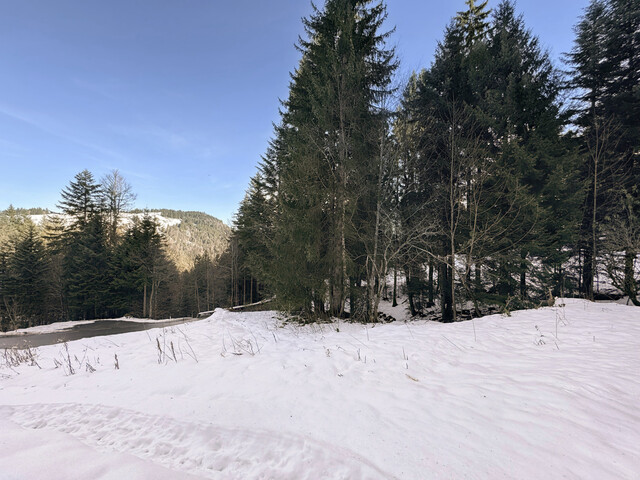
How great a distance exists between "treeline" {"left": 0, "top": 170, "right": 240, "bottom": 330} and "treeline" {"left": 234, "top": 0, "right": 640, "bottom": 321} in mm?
17630

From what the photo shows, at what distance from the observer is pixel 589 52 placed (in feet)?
41.1

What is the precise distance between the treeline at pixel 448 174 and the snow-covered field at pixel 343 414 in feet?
15.8

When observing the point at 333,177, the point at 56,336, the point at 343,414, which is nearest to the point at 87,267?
the point at 56,336

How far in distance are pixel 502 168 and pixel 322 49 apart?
8779mm

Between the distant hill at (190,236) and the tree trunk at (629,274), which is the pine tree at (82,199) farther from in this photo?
the tree trunk at (629,274)

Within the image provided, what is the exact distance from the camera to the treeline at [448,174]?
9.12 m

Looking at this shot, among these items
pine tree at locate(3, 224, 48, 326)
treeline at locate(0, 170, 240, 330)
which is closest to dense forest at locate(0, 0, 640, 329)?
treeline at locate(0, 170, 240, 330)

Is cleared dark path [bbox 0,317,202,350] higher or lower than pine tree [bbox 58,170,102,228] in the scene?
lower

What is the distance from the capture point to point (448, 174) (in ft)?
35.3

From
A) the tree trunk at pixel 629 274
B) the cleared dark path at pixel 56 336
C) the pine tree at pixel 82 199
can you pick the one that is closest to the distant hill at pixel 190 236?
the pine tree at pixel 82 199

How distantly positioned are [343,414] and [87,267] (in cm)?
2994

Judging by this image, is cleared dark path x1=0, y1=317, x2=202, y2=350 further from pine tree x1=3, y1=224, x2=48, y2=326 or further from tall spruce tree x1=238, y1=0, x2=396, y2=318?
pine tree x1=3, y1=224, x2=48, y2=326

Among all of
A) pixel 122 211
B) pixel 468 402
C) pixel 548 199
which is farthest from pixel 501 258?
pixel 122 211

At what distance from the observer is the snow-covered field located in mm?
1866
